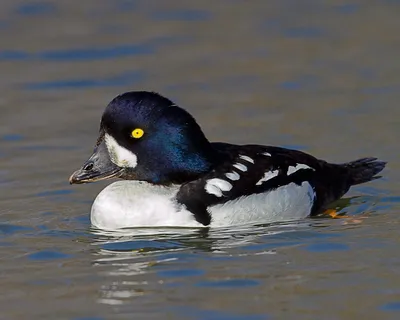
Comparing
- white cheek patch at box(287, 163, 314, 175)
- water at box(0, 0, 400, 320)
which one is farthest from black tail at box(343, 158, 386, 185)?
white cheek patch at box(287, 163, 314, 175)

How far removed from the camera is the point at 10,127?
14.9m

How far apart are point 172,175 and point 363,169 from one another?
2.18m

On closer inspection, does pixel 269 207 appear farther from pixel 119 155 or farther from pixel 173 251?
Result: pixel 119 155

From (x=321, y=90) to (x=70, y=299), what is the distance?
7.16 meters

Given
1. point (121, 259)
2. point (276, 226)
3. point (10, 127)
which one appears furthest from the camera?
point (10, 127)

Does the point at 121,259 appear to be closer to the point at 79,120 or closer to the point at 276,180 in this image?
the point at 276,180

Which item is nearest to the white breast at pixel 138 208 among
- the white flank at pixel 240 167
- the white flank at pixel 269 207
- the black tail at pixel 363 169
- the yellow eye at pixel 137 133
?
the white flank at pixel 269 207

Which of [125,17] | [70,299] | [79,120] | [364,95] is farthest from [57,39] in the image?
[70,299]

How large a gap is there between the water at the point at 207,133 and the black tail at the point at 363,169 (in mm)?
185

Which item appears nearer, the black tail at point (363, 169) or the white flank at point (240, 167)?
the white flank at point (240, 167)

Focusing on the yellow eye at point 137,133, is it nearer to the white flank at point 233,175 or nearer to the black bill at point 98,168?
the black bill at point 98,168

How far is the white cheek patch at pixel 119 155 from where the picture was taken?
36.6 ft

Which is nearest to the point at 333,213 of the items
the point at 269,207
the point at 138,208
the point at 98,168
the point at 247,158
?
the point at 269,207

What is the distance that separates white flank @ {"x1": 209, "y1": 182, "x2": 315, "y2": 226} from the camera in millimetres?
11031
